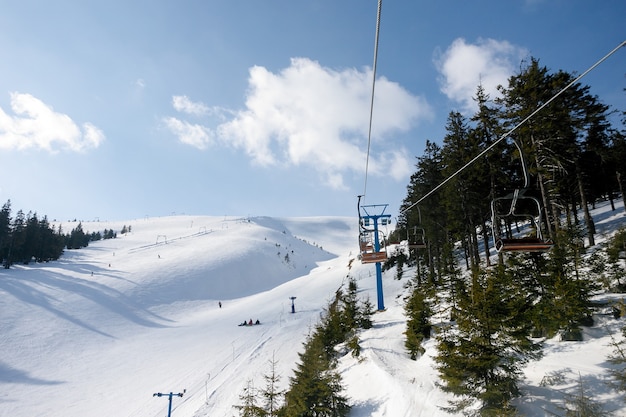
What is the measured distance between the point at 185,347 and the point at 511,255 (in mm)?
28408

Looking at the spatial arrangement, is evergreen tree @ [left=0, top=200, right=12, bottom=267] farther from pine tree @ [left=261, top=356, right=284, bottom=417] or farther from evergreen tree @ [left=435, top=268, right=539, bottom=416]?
evergreen tree @ [left=435, top=268, right=539, bottom=416]

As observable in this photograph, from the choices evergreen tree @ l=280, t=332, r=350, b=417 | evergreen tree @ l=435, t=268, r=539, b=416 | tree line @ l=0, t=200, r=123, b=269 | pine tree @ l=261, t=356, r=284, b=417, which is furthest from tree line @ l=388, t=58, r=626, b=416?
tree line @ l=0, t=200, r=123, b=269

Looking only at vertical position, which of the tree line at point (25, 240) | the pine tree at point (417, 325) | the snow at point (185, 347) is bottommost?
the snow at point (185, 347)

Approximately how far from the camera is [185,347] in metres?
31.4

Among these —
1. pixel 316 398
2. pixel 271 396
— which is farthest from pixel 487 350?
pixel 271 396

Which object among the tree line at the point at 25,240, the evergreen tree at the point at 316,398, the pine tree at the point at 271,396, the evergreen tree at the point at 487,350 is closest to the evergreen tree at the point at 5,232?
the tree line at the point at 25,240

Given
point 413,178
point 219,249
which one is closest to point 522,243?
point 413,178

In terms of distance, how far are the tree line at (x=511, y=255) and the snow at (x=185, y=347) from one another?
41.8 inches

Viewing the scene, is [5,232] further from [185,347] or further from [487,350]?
[487,350]

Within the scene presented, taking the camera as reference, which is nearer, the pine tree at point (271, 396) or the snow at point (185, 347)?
the snow at point (185, 347)

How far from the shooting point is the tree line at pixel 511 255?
28.4 ft

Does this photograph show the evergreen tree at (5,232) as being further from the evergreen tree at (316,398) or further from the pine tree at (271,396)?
the evergreen tree at (316,398)

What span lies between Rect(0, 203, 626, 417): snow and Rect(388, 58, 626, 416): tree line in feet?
3.48

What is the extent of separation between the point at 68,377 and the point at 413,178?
116 ft
